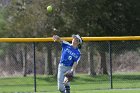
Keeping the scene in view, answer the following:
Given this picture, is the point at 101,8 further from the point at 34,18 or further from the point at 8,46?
the point at 8,46

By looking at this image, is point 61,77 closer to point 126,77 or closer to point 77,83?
point 77,83

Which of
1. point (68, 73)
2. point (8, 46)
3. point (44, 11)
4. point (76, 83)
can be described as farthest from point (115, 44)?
point (68, 73)

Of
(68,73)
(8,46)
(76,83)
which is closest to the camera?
(68,73)

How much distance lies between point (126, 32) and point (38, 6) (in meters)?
5.28

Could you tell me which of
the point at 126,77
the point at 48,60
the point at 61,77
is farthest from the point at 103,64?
the point at 61,77

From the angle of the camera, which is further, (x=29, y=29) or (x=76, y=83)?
(x=29, y=29)

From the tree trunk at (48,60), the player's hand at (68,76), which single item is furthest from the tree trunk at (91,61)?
the player's hand at (68,76)

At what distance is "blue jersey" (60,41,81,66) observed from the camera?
11.4 m

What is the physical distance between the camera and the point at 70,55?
452 inches

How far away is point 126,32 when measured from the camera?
27328 mm

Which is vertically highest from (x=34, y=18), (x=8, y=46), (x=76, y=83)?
(x=34, y=18)

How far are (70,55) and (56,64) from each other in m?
9.59

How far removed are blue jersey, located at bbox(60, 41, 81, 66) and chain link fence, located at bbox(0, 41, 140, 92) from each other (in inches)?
266

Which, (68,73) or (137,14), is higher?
(137,14)
